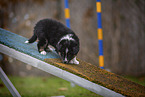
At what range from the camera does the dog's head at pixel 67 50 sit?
8.19 feet

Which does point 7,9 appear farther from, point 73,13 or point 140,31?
point 140,31

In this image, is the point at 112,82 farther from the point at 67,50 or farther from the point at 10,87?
the point at 10,87

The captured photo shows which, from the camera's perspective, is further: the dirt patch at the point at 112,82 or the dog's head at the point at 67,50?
the dog's head at the point at 67,50

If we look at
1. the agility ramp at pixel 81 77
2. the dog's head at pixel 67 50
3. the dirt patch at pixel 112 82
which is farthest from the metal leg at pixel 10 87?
the dog's head at pixel 67 50

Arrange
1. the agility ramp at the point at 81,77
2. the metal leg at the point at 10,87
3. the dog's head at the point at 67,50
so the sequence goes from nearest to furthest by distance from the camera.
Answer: the agility ramp at the point at 81,77
the metal leg at the point at 10,87
the dog's head at the point at 67,50

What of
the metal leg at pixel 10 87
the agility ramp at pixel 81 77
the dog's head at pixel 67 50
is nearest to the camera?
the agility ramp at pixel 81 77

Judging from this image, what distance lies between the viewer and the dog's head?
8.19ft

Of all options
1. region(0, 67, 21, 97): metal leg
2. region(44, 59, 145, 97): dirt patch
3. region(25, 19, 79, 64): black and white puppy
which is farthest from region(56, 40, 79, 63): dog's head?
region(0, 67, 21, 97): metal leg

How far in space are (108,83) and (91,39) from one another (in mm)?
3245

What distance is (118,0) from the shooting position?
17.1 feet

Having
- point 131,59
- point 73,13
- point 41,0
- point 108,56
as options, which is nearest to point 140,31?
point 131,59

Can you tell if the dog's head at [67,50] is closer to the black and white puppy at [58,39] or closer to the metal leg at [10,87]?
the black and white puppy at [58,39]

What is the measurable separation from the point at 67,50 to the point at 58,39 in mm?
391

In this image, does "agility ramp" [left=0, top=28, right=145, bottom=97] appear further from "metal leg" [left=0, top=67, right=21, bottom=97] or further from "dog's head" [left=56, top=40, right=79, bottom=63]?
"metal leg" [left=0, top=67, right=21, bottom=97]
